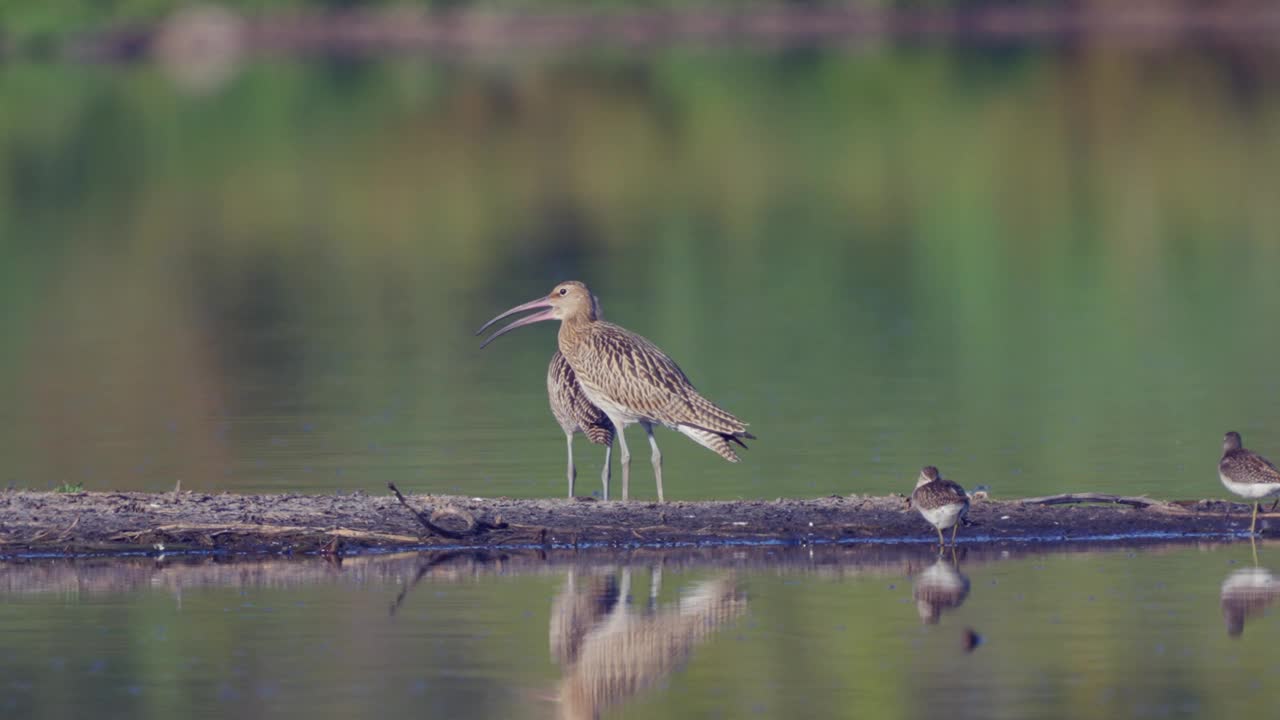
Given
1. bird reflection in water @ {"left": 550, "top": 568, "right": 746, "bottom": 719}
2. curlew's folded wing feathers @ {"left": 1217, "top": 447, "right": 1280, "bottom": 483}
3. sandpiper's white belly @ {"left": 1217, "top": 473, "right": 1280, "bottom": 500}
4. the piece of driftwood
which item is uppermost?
curlew's folded wing feathers @ {"left": 1217, "top": 447, "right": 1280, "bottom": 483}

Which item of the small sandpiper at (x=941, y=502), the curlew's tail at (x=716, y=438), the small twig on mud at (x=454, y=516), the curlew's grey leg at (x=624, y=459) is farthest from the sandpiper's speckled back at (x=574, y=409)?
the small sandpiper at (x=941, y=502)

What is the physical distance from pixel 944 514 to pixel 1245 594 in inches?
64.5

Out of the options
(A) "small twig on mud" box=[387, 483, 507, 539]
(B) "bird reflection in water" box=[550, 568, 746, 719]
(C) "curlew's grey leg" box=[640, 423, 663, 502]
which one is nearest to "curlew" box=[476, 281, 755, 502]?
(C) "curlew's grey leg" box=[640, 423, 663, 502]

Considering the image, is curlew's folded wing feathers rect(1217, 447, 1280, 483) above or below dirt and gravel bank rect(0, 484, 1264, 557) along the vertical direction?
above

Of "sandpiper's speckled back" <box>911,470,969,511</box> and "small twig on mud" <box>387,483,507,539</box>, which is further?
"small twig on mud" <box>387,483,507,539</box>

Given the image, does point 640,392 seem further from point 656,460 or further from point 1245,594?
point 1245,594

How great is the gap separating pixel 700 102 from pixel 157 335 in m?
32.6

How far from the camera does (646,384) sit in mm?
15617

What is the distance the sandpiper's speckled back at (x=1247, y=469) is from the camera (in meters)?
14.4

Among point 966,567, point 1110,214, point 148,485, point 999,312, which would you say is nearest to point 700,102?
point 1110,214

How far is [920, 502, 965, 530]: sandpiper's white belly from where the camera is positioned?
547 inches

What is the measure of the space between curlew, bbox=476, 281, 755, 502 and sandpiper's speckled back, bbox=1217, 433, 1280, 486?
8.36 feet

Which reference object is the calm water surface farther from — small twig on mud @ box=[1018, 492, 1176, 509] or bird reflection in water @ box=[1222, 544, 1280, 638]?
small twig on mud @ box=[1018, 492, 1176, 509]

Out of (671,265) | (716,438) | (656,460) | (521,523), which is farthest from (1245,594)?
(671,265)
